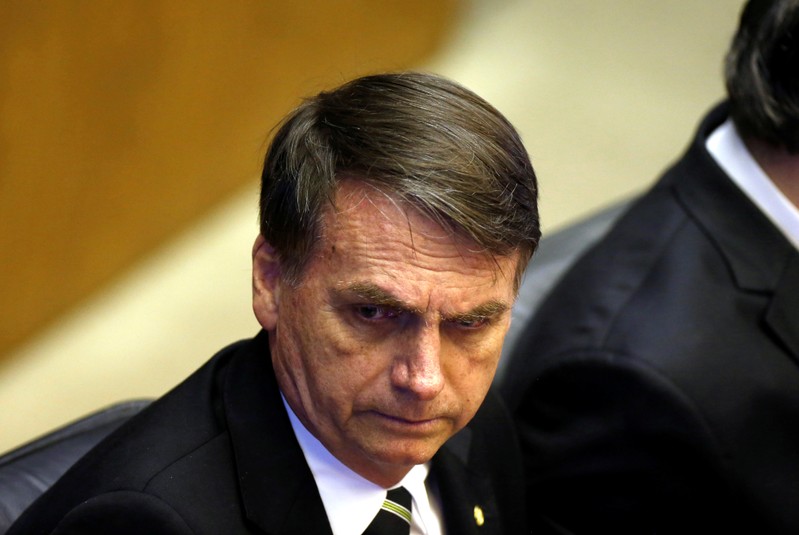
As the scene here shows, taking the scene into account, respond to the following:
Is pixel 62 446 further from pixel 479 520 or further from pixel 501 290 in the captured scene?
pixel 501 290

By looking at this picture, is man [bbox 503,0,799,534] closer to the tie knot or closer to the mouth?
the tie knot

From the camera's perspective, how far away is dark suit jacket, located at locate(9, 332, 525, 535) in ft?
5.13

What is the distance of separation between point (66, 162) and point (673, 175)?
6.12 feet

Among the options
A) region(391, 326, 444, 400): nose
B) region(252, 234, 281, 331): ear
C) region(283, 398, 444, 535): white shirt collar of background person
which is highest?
region(252, 234, 281, 331): ear

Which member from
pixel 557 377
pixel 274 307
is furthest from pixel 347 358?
pixel 557 377

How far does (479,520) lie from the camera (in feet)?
6.20

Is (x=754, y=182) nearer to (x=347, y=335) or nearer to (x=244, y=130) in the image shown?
(x=347, y=335)

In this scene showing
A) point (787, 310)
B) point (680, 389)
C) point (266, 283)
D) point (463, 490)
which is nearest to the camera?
point (266, 283)

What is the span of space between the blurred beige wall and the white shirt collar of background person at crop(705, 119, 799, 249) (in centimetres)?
103

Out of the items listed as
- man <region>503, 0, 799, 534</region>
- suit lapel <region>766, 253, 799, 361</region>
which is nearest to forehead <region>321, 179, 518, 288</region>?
man <region>503, 0, 799, 534</region>

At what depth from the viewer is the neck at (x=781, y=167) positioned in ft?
7.75

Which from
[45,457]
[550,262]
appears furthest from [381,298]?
[550,262]

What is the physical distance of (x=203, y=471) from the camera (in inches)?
64.1

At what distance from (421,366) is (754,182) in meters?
1.16
